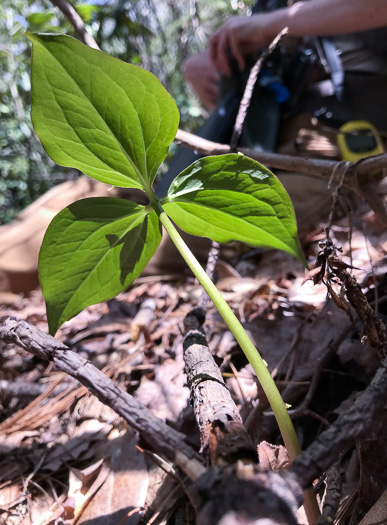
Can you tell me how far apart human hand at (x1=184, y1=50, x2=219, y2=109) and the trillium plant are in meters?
1.50

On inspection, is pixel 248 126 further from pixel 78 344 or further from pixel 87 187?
pixel 78 344

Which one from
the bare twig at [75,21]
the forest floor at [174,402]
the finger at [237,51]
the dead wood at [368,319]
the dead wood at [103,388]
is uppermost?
the bare twig at [75,21]

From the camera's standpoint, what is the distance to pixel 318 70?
5.12 ft

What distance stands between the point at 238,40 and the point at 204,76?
1.75 ft

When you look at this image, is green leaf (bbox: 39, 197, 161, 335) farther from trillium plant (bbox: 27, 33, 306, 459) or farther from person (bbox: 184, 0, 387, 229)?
person (bbox: 184, 0, 387, 229)

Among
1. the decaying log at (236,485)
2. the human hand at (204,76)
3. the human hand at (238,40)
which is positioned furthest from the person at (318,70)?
the decaying log at (236,485)

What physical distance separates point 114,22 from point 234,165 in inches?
117

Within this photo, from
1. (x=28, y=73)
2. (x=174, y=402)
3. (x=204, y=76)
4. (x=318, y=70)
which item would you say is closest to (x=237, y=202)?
(x=174, y=402)

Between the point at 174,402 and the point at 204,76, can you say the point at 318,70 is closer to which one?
the point at 204,76

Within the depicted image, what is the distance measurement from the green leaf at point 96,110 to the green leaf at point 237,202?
0.06 meters

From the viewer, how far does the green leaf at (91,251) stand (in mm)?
515

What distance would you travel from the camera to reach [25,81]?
13.8 ft

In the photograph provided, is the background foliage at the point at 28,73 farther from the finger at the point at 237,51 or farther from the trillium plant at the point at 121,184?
the trillium plant at the point at 121,184

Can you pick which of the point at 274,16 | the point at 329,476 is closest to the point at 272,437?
the point at 329,476
